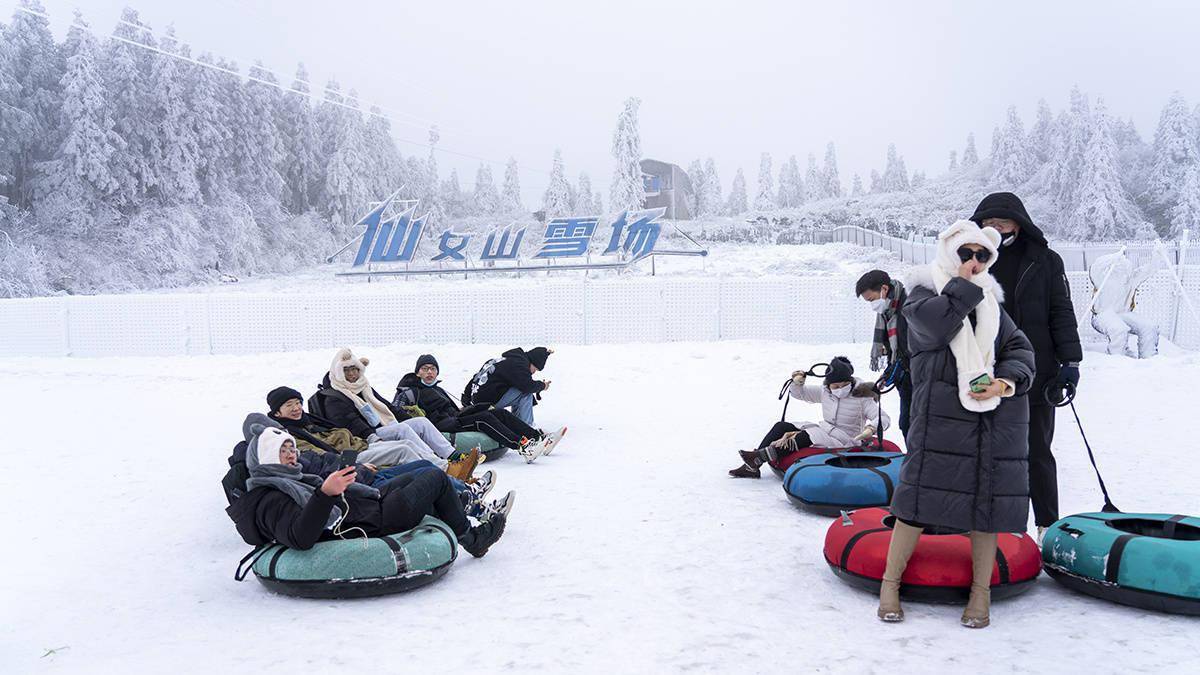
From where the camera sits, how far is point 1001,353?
3510 millimetres

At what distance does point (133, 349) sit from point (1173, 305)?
2184 cm

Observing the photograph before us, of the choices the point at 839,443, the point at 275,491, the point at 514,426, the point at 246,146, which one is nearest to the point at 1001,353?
the point at 839,443

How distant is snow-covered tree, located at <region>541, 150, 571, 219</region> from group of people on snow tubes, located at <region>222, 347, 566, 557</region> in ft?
151

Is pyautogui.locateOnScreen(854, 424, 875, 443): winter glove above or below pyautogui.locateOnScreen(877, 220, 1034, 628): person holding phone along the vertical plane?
below

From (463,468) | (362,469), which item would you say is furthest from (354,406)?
(362,469)

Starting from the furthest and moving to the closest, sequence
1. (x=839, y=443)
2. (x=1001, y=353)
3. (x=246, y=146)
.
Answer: (x=246, y=146) < (x=839, y=443) < (x=1001, y=353)

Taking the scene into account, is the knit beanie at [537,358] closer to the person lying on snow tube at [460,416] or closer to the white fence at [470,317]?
the person lying on snow tube at [460,416]

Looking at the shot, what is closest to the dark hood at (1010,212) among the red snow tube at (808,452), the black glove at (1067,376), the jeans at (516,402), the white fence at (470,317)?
the black glove at (1067,376)

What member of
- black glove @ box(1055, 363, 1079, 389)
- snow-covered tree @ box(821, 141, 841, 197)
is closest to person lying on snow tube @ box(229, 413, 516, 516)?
black glove @ box(1055, 363, 1079, 389)

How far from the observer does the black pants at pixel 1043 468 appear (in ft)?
14.3

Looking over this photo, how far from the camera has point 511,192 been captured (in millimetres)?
70000

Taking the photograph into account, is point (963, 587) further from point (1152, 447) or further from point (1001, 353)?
point (1152, 447)

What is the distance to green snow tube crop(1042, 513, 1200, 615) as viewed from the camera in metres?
3.61

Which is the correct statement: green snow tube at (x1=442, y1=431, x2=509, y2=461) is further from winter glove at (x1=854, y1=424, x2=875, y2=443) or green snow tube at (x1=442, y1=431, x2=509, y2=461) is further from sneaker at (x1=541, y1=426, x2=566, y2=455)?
winter glove at (x1=854, y1=424, x2=875, y2=443)
